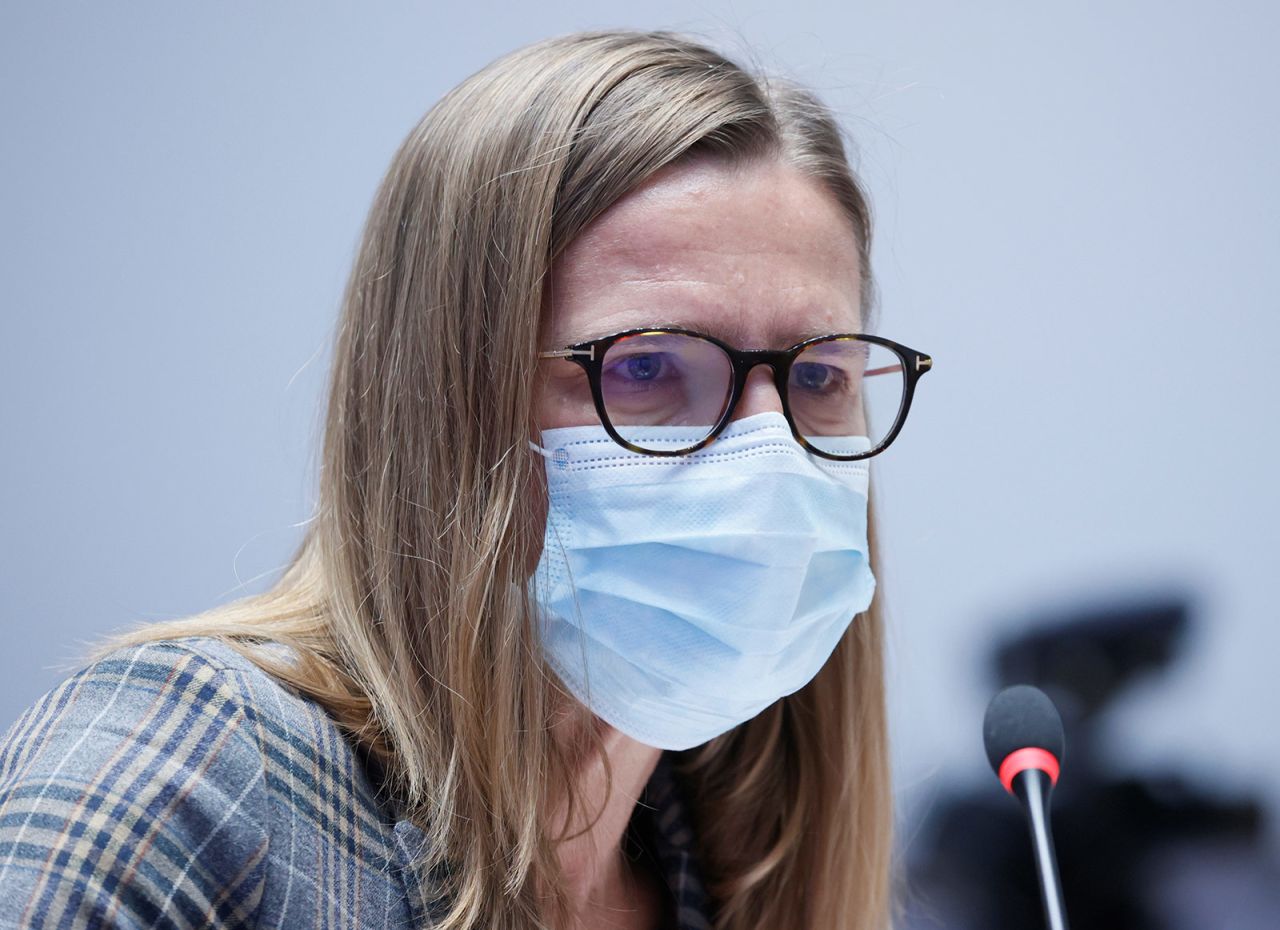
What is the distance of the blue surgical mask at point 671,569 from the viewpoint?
936mm

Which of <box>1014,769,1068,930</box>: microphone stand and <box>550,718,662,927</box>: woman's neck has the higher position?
<box>1014,769,1068,930</box>: microphone stand

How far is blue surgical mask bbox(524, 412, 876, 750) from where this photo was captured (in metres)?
0.94

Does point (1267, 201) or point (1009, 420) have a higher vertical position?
point (1267, 201)

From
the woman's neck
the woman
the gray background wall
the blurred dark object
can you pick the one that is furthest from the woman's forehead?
the blurred dark object

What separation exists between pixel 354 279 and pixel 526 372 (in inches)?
10.4

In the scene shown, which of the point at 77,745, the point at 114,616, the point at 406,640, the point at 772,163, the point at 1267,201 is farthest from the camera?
the point at 1267,201

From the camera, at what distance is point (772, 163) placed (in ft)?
3.45

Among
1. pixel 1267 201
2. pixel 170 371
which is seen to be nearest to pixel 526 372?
pixel 170 371

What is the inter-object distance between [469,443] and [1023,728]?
562 millimetres

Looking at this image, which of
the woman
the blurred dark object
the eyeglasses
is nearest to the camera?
the woman

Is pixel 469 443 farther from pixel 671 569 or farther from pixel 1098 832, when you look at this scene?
pixel 1098 832

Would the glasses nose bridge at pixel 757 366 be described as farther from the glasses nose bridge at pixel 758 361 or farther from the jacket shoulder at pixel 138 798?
the jacket shoulder at pixel 138 798

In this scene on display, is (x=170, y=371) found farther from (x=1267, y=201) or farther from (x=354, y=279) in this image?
(x=1267, y=201)

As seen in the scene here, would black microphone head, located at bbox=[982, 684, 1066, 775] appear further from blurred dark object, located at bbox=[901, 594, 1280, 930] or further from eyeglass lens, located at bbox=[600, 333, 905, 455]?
blurred dark object, located at bbox=[901, 594, 1280, 930]
